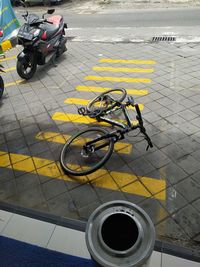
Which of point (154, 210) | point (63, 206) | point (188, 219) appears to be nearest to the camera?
point (188, 219)

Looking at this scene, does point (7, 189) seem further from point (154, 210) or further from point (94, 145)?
point (154, 210)

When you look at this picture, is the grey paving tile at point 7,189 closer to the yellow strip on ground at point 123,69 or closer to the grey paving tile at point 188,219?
the grey paving tile at point 188,219

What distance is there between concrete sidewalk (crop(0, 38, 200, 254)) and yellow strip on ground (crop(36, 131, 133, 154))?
0.02 meters

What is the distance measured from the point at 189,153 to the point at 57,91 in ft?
12.7

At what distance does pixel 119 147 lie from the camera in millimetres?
4406

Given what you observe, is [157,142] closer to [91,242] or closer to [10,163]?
[10,163]

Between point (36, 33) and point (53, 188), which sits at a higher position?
point (36, 33)

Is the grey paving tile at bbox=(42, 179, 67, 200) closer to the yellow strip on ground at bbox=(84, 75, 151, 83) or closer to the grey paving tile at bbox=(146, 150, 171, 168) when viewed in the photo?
the grey paving tile at bbox=(146, 150, 171, 168)

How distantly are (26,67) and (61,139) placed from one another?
3570 mm

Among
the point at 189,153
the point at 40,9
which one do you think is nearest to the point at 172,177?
the point at 189,153

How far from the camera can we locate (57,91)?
21.5 ft

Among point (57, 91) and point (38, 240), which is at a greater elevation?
point (57, 91)

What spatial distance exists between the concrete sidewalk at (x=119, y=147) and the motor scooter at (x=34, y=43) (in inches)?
15.9

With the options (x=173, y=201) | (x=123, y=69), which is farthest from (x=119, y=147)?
(x=123, y=69)
